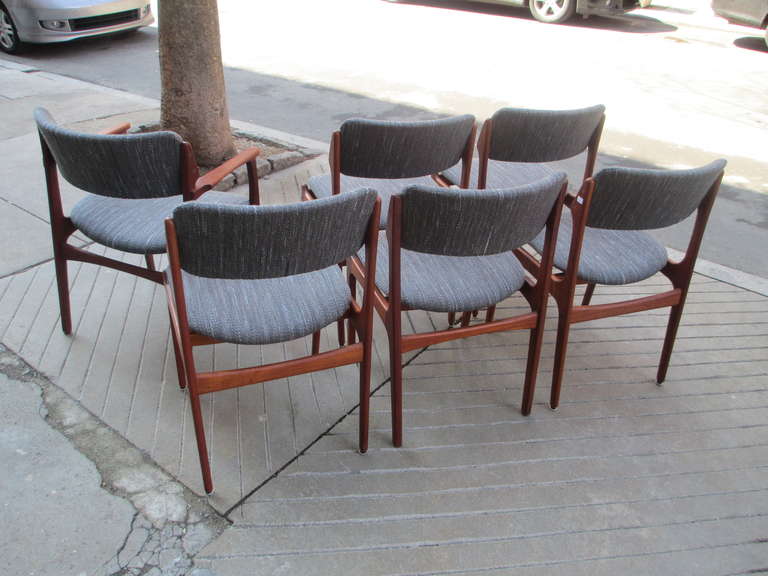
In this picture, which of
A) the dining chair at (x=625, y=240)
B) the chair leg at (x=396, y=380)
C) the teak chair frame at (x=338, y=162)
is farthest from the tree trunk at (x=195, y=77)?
the chair leg at (x=396, y=380)

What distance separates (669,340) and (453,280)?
957mm

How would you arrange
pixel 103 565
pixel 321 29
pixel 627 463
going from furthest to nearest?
pixel 321 29, pixel 627 463, pixel 103 565

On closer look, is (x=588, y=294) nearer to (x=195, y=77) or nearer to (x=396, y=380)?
(x=396, y=380)

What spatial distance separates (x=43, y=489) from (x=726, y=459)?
7.37 feet

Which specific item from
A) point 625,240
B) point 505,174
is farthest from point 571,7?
point 625,240

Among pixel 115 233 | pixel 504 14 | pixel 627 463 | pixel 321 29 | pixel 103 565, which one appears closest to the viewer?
pixel 103 565

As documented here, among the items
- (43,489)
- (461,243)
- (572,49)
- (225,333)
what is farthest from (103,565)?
(572,49)

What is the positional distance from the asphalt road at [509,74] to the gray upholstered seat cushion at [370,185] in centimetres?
179

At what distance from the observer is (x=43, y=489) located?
6.72ft

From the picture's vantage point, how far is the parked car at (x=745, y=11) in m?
8.73

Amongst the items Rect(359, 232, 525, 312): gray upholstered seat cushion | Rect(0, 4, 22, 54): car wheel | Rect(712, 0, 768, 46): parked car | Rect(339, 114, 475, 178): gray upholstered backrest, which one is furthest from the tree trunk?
Rect(712, 0, 768, 46): parked car

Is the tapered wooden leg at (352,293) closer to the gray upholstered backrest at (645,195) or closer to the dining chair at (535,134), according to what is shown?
the dining chair at (535,134)

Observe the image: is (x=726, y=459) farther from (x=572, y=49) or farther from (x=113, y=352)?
(x=572, y=49)

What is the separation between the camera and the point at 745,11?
888 centimetres
